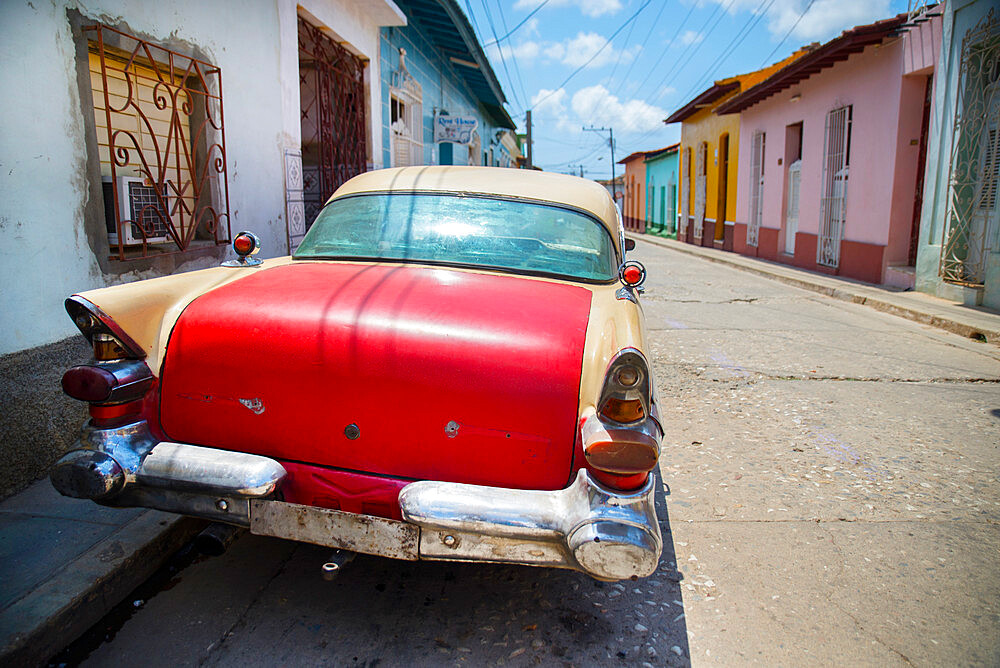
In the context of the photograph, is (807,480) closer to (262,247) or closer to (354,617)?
(354,617)

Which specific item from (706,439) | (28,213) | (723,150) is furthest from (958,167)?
(723,150)

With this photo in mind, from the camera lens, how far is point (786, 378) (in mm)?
5344

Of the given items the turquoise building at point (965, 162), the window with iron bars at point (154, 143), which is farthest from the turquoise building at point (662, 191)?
the window with iron bars at point (154, 143)

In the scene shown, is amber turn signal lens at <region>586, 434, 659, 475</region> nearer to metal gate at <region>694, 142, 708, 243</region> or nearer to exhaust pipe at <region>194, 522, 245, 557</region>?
exhaust pipe at <region>194, 522, 245, 557</region>

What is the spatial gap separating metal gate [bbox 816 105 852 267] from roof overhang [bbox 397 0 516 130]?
7.34 meters

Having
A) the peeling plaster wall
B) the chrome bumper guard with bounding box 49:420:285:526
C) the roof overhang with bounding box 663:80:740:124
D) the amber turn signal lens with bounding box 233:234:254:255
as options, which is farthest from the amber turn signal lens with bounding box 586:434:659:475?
the roof overhang with bounding box 663:80:740:124

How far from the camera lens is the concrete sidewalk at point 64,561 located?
2141 millimetres

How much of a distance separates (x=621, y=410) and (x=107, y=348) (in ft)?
5.70

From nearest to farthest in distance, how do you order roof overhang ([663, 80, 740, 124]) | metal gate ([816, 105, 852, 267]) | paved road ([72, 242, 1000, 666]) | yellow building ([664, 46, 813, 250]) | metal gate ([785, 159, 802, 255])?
paved road ([72, 242, 1000, 666]), metal gate ([816, 105, 852, 267]), metal gate ([785, 159, 802, 255]), roof overhang ([663, 80, 740, 124]), yellow building ([664, 46, 813, 250])

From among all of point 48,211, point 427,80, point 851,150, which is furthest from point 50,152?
point 851,150

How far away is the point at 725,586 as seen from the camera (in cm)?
259

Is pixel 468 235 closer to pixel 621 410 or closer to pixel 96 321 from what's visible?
pixel 621 410

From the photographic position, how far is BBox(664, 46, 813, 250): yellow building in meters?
21.0

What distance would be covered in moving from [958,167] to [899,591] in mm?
8823
